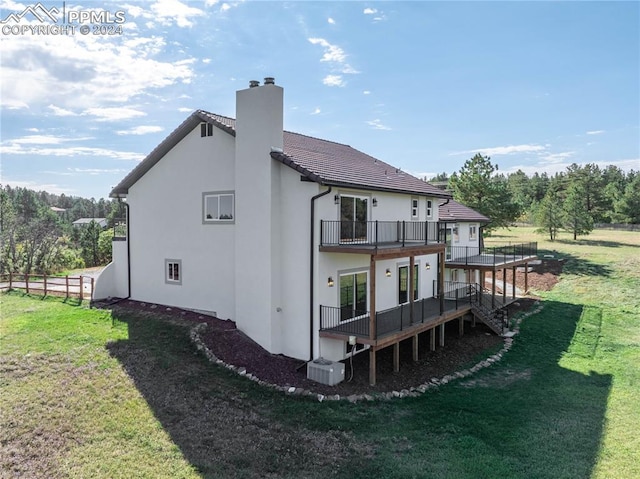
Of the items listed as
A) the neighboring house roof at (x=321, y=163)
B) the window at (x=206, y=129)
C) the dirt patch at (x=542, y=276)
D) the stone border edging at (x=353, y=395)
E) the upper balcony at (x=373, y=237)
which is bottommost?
the stone border edging at (x=353, y=395)

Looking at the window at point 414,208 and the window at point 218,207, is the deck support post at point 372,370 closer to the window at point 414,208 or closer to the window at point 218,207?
the window at point 218,207

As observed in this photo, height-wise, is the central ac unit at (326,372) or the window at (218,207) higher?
the window at (218,207)

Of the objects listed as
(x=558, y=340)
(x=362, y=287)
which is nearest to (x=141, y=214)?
(x=362, y=287)

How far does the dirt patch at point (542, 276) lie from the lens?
27.0 metres

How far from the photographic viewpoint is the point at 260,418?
30.6 feet

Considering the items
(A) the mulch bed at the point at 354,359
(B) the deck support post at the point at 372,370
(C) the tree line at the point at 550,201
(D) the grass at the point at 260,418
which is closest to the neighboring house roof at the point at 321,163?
(B) the deck support post at the point at 372,370

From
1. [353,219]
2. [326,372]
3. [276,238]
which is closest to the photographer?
[326,372]

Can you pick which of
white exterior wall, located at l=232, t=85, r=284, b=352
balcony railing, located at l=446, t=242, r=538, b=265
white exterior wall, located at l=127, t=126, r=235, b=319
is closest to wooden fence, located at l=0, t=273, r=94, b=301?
white exterior wall, located at l=127, t=126, r=235, b=319

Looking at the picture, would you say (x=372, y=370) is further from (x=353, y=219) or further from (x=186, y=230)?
(x=186, y=230)

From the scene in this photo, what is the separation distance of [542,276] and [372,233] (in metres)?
20.2

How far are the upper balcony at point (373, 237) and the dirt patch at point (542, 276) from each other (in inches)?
567

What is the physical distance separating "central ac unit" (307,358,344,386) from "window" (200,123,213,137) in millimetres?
9265

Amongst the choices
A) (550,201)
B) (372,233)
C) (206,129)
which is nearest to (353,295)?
(372,233)

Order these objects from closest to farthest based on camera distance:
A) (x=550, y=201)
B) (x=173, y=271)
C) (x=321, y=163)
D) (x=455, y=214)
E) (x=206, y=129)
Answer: (x=321, y=163) < (x=206, y=129) < (x=173, y=271) < (x=455, y=214) < (x=550, y=201)
